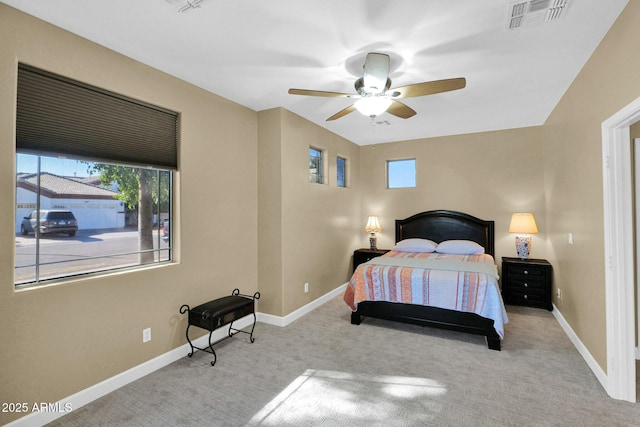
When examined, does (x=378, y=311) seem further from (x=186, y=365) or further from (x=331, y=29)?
(x=331, y=29)

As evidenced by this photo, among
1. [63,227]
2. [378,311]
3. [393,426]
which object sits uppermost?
[63,227]

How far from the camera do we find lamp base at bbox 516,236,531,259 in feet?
14.7

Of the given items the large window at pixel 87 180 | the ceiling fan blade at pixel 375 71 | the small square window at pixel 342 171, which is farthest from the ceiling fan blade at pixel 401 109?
the small square window at pixel 342 171

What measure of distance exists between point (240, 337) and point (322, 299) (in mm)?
1493

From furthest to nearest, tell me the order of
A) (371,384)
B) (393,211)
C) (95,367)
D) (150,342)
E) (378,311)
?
1. (393,211)
2. (378,311)
3. (150,342)
4. (371,384)
5. (95,367)

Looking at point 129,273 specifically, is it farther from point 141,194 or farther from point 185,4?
point 185,4

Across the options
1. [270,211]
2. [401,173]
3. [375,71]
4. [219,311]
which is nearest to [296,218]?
[270,211]

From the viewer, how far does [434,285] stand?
131 inches

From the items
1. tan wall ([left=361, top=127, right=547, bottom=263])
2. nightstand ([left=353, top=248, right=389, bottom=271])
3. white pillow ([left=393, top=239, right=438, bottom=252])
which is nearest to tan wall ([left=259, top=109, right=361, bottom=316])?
nightstand ([left=353, top=248, right=389, bottom=271])

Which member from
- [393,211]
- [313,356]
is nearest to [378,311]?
[313,356]

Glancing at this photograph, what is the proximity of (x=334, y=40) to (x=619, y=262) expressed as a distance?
2666 mm

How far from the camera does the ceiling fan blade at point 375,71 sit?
2236 mm

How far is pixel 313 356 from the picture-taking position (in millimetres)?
2934

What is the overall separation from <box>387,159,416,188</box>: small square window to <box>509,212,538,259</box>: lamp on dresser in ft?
5.58
